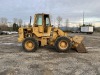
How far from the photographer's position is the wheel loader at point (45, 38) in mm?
16453

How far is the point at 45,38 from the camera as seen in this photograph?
56.0 feet

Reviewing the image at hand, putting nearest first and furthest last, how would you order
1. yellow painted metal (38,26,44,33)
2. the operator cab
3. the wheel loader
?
the wheel loader, yellow painted metal (38,26,44,33), the operator cab

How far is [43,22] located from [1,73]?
8065 millimetres

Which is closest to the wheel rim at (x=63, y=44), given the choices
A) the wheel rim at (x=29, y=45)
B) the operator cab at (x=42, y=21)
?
the operator cab at (x=42, y=21)

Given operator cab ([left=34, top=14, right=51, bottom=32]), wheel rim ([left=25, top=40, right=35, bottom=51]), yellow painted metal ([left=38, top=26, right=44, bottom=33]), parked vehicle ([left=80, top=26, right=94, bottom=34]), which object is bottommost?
parked vehicle ([left=80, top=26, right=94, bottom=34])

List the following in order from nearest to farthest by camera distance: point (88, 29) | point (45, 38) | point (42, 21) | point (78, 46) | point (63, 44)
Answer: point (63, 44) → point (78, 46) → point (45, 38) → point (42, 21) → point (88, 29)

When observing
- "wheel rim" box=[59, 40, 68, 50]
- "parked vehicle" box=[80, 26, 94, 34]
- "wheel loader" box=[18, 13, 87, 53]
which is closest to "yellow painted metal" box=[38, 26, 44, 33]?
"wheel loader" box=[18, 13, 87, 53]

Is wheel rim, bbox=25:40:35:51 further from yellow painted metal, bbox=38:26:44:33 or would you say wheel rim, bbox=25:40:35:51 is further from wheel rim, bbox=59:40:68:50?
wheel rim, bbox=59:40:68:50

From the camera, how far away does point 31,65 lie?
11.5 m

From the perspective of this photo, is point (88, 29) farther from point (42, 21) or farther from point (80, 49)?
point (80, 49)

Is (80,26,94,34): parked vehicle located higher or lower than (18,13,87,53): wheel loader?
lower

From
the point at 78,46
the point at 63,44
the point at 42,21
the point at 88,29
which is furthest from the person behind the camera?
the point at 88,29

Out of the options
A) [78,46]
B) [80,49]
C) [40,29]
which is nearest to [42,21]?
[40,29]

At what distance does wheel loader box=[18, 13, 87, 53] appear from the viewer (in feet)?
54.0
